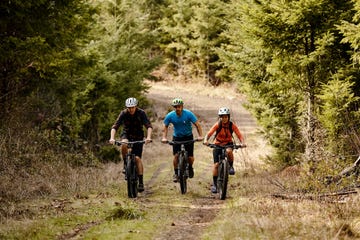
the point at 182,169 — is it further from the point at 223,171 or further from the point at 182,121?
the point at 182,121

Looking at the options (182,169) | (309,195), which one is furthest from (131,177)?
(309,195)

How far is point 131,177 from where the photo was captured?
12164mm

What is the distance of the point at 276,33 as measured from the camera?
14.2 meters

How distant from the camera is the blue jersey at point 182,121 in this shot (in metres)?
13.1

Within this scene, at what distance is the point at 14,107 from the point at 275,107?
27.5ft

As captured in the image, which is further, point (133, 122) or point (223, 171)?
point (133, 122)

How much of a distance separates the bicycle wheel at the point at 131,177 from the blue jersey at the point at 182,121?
151cm

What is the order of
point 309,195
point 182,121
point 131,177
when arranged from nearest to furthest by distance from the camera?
point 309,195, point 131,177, point 182,121

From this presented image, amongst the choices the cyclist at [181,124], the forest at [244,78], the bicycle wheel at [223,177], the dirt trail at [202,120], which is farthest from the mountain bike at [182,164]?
the forest at [244,78]

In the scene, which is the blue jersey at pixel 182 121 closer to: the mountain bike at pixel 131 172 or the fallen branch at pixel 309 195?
the mountain bike at pixel 131 172

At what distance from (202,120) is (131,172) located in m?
22.1

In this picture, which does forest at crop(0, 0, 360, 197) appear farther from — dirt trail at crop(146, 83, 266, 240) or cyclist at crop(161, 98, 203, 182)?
cyclist at crop(161, 98, 203, 182)

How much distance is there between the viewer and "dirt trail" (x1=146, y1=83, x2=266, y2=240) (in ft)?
30.5

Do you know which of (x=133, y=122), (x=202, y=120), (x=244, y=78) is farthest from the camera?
(x=202, y=120)
